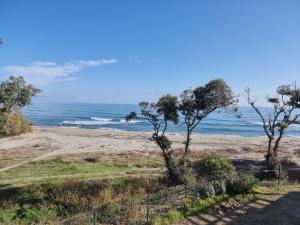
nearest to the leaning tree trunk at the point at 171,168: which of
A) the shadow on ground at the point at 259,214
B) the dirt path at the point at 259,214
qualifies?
the dirt path at the point at 259,214

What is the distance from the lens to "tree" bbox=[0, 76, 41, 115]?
23280mm

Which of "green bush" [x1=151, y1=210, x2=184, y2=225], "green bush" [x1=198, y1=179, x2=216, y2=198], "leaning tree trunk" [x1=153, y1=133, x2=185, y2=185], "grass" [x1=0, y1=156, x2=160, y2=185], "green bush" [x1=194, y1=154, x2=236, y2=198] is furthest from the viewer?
"grass" [x1=0, y1=156, x2=160, y2=185]

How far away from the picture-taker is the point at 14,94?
2503 centimetres

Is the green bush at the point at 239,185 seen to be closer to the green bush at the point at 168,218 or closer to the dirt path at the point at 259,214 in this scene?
the dirt path at the point at 259,214

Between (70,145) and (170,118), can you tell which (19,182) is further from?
(70,145)

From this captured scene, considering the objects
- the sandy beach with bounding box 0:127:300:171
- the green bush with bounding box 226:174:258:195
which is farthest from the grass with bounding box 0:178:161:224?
the sandy beach with bounding box 0:127:300:171

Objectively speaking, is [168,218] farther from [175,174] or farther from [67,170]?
[67,170]

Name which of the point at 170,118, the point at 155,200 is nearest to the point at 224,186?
the point at 155,200

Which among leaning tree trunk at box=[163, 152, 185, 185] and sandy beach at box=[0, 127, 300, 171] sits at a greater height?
leaning tree trunk at box=[163, 152, 185, 185]

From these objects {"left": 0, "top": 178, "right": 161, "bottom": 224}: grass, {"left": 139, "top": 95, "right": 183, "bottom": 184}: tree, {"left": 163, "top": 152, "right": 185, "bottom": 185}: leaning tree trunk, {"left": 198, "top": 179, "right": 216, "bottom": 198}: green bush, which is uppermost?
{"left": 139, "top": 95, "right": 183, "bottom": 184}: tree

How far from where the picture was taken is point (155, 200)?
49.3 feet

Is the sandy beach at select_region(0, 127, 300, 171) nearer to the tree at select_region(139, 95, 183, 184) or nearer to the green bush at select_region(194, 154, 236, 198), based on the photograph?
the tree at select_region(139, 95, 183, 184)

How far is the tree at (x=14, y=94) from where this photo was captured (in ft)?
76.4

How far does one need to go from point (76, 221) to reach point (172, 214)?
3460 millimetres
